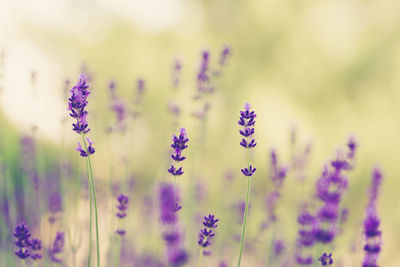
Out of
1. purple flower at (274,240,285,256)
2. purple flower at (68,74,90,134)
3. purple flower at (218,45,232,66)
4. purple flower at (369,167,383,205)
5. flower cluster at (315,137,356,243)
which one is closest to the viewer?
purple flower at (68,74,90,134)

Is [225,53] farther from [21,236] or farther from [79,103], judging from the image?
[21,236]

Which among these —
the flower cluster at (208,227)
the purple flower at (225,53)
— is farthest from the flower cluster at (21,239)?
the purple flower at (225,53)

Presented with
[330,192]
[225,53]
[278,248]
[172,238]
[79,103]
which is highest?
[225,53]

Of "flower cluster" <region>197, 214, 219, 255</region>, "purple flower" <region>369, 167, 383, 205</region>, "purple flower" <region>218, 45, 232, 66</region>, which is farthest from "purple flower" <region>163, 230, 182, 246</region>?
"purple flower" <region>218, 45, 232, 66</region>

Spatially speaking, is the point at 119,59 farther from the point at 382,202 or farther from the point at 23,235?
the point at 23,235

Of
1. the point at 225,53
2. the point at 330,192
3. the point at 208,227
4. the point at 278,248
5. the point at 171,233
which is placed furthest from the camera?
the point at 278,248

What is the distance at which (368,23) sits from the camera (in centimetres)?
820

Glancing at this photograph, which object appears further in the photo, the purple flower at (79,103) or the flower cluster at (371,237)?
the flower cluster at (371,237)

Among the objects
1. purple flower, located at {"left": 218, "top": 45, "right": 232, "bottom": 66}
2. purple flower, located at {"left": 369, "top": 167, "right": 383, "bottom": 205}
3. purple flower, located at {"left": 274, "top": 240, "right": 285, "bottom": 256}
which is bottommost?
purple flower, located at {"left": 274, "top": 240, "right": 285, "bottom": 256}

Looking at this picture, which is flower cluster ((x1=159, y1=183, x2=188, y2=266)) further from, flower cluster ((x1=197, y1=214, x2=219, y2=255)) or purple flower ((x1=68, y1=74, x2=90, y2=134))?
purple flower ((x1=68, y1=74, x2=90, y2=134))

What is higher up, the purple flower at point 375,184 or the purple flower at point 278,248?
the purple flower at point 375,184

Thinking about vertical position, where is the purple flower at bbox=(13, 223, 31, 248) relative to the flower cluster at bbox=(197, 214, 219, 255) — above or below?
below

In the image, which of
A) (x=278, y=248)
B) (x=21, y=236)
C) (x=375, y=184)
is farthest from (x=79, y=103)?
(x=278, y=248)

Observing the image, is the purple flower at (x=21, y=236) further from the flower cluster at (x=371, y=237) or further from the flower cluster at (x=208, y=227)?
the flower cluster at (x=371, y=237)
